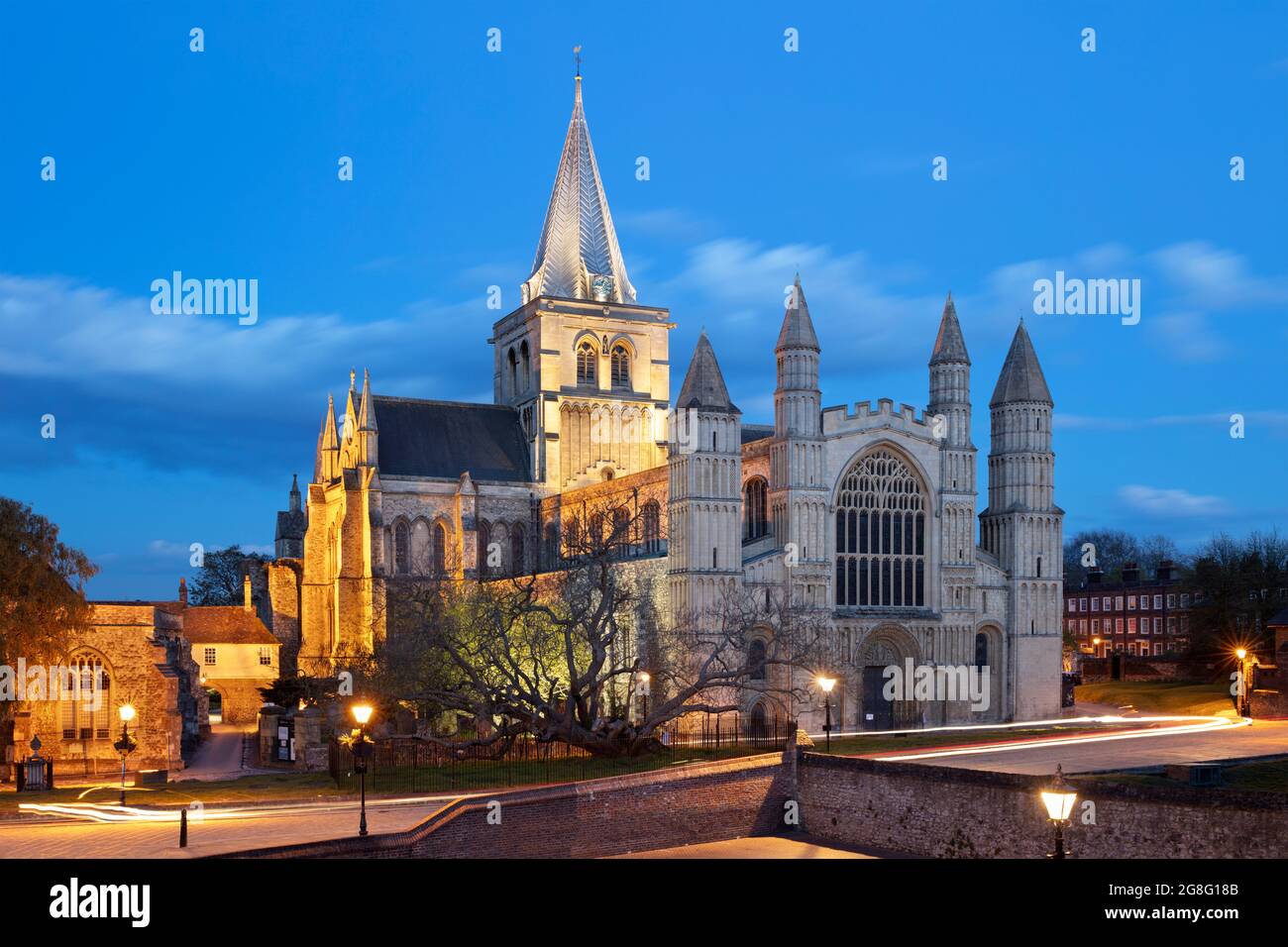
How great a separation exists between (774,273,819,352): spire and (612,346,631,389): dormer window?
2358 centimetres

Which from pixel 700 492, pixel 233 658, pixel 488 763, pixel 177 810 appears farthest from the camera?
pixel 233 658

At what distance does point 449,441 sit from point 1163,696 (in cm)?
3892

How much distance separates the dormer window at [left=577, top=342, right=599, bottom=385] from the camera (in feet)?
261

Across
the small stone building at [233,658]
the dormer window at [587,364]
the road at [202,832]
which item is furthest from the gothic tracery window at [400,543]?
the road at [202,832]

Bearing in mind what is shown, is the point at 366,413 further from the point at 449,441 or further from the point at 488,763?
the point at 488,763

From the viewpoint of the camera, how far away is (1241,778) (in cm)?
3241

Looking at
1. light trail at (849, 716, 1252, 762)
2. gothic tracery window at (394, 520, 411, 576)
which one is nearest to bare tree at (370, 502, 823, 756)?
light trail at (849, 716, 1252, 762)

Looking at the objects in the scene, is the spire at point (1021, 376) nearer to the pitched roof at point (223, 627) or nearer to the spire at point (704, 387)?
the spire at point (704, 387)

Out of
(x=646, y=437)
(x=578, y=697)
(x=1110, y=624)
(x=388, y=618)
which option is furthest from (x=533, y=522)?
(x=1110, y=624)

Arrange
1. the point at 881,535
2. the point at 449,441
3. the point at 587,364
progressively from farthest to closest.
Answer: the point at 587,364 < the point at 449,441 < the point at 881,535

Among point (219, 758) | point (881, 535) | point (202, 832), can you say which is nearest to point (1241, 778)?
point (202, 832)

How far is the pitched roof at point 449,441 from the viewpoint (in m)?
74.5

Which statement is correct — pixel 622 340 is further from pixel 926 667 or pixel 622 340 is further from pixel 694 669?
pixel 694 669
